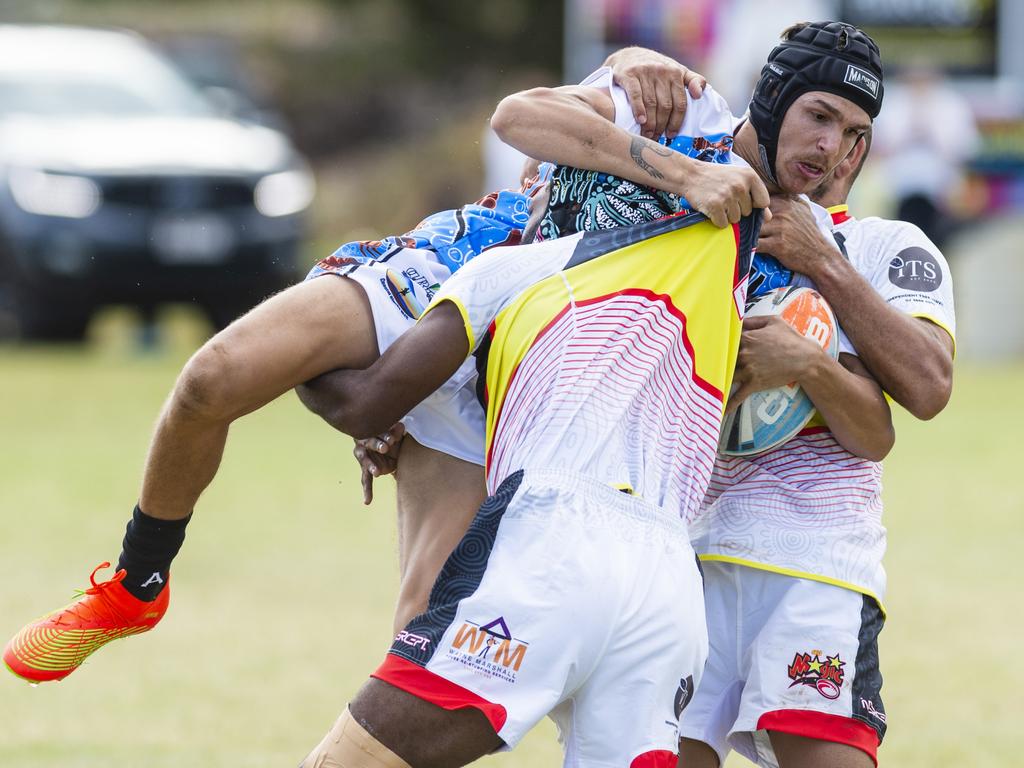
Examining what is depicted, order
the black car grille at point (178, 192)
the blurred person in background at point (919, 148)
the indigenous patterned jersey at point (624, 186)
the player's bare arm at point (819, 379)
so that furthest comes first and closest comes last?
the blurred person in background at point (919, 148), the black car grille at point (178, 192), the player's bare arm at point (819, 379), the indigenous patterned jersey at point (624, 186)

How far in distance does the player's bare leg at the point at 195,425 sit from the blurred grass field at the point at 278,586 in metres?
1.77

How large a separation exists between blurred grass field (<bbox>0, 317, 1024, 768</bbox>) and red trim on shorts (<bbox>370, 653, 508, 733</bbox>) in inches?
105

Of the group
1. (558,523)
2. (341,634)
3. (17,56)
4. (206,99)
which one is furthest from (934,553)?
(17,56)

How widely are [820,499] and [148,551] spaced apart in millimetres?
1674

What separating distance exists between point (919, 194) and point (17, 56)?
9.49 meters

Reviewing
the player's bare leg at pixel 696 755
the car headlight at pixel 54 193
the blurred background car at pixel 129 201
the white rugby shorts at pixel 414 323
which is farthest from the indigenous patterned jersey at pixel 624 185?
the car headlight at pixel 54 193

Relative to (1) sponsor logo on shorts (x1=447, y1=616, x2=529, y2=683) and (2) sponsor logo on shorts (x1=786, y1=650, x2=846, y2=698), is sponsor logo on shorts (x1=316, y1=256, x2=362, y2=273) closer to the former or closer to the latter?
(1) sponsor logo on shorts (x1=447, y1=616, x2=529, y2=683)

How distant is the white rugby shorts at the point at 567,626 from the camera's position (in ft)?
11.3

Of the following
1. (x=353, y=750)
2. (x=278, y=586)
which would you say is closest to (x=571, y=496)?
(x=353, y=750)

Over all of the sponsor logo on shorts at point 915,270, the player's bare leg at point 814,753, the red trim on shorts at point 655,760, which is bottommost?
the player's bare leg at point 814,753

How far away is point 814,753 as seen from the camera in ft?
13.5

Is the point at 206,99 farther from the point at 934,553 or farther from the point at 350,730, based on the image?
the point at 350,730

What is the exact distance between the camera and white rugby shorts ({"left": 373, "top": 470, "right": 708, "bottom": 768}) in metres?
3.45

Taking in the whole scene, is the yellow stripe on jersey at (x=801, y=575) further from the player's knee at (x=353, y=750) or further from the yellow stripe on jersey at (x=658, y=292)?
the player's knee at (x=353, y=750)
